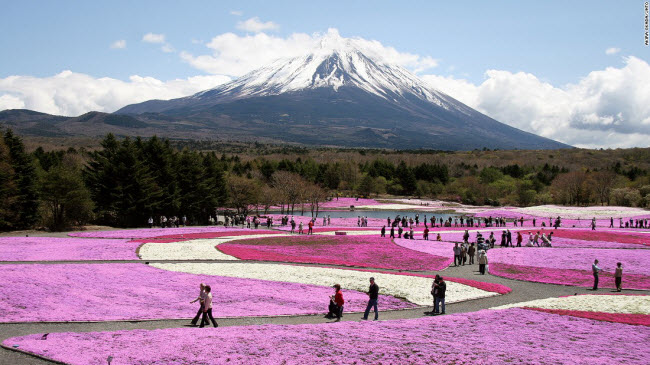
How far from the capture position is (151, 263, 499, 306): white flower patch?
92.7 feet

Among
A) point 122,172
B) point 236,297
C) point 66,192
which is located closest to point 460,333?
point 236,297

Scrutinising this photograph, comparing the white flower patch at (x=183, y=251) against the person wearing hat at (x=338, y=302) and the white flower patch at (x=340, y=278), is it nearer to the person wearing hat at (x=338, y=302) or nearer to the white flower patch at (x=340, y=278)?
the white flower patch at (x=340, y=278)

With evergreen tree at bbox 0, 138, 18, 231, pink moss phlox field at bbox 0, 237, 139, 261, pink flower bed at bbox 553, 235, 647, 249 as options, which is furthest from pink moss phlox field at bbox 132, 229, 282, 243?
pink flower bed at bbox 553, 235, 647, 249

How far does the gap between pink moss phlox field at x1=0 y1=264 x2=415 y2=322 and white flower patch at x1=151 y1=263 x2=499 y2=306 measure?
56.6 inches

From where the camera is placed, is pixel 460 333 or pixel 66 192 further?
pixel 66 192

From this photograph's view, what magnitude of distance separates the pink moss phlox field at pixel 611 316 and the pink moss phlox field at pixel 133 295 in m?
7.12

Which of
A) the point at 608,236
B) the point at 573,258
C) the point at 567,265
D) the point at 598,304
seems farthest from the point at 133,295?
the point at 608,236

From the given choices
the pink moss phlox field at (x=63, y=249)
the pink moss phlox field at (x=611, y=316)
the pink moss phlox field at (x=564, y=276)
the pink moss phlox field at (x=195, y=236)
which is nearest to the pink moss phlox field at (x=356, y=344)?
the pink moss phlox field at (x=611, y=316)

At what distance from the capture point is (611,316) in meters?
22.8

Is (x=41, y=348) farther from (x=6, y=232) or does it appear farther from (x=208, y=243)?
(x=6, y=232)

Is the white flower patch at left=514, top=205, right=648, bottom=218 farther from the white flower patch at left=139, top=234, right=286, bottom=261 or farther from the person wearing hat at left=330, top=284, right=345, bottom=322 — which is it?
the person wearing hat at left=330, top=284, right=345, bottom=322

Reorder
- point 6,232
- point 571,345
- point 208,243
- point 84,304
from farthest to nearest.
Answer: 1. point 6,232
2. point 208,243
3. point 84,304
4. point 571,345

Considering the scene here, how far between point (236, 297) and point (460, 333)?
11577mm

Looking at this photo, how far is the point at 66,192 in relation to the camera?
A: 6006cm
